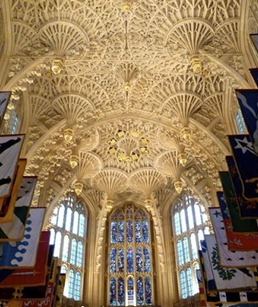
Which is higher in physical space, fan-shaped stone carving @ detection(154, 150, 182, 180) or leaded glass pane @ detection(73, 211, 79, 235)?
fan-shaped stone carving @ detection(154, 150, 182, 180)

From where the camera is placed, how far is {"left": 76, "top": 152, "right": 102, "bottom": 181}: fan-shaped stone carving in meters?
27.1

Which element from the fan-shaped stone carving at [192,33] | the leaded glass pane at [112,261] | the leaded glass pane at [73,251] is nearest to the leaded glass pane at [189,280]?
the leaded glass pane at [112,261]

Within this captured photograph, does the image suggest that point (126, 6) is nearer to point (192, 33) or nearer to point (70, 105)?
point (192, 33)

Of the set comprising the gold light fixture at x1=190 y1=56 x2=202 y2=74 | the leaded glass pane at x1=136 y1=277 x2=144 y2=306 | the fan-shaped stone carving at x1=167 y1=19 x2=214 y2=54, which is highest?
the fan-shaped stone carving at x1=167 y1=19 x2=214 y2=54

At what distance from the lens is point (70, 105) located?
23266 mm

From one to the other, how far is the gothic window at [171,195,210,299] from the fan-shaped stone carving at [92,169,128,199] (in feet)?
16.2

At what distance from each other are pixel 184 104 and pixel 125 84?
4.10m

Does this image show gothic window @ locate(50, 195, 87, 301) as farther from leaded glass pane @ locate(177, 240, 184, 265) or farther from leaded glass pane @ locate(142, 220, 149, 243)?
leaded glass pane @ locate(177, 240, 184, 265)

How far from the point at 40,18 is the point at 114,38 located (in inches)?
162

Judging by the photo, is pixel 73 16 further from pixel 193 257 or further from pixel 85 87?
pixel 193 257

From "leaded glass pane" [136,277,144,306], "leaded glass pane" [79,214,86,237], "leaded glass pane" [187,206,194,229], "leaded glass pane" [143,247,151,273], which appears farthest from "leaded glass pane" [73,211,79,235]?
"leaded glass pane" [187,206,194,229]

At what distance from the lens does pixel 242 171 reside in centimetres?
898

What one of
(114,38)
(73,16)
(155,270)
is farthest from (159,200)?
(73,16)

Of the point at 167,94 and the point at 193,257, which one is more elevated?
the point at 167,94
